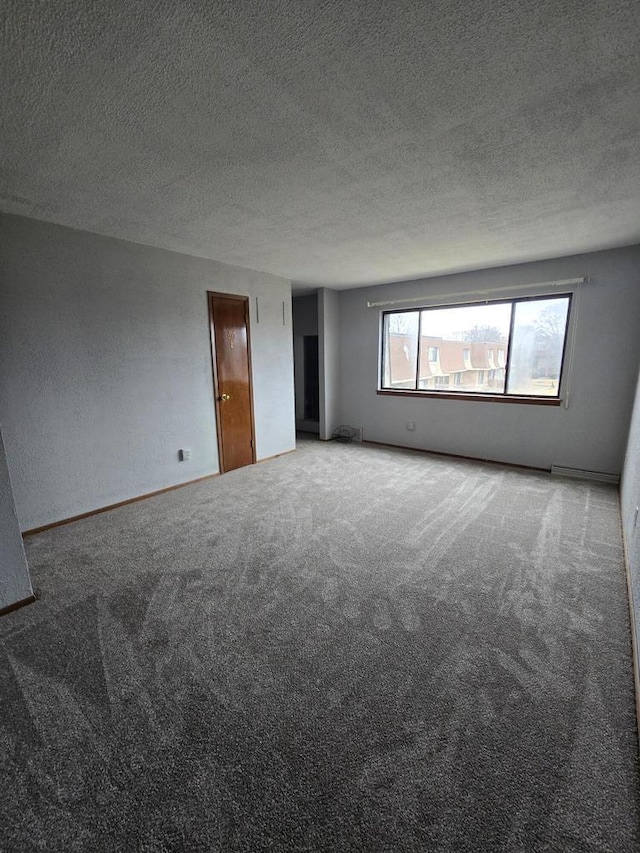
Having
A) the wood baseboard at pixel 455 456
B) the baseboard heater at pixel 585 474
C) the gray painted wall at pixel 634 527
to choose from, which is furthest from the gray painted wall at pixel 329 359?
the gray painted wall at pixel 634 527

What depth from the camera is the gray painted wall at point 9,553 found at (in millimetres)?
1985

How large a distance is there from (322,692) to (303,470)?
3045mm

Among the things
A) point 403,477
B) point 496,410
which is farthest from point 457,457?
point 403,477

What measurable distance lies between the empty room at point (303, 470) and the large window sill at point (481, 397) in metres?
0.05

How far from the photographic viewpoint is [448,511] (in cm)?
327

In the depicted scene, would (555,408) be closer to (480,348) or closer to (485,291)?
(480,348)

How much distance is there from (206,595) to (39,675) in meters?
0.80

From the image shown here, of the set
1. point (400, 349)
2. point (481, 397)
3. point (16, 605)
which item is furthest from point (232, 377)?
point (481, 397)

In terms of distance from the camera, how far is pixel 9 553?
6.65ft

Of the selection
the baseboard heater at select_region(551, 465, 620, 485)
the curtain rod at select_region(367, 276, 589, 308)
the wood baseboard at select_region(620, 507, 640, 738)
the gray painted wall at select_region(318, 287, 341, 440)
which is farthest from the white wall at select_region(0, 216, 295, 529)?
the baseboard heater at select_region(551, 465, 620, 485)

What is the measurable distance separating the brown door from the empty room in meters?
0.04

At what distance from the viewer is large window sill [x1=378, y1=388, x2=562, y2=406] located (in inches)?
167

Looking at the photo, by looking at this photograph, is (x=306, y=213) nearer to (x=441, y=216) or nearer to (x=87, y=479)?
(x=441, y=216)

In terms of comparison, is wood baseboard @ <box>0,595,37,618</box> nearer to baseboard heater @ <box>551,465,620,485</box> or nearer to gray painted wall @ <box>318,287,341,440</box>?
gray painted wall @ <box>318,287,341,440</box>
